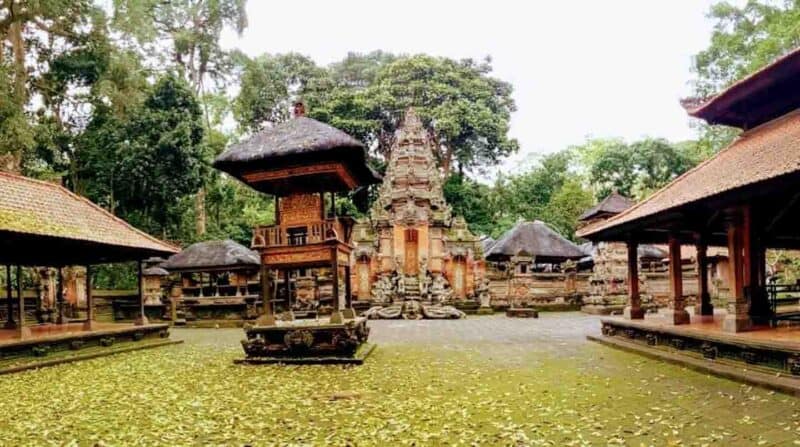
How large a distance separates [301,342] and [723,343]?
22.0 feet

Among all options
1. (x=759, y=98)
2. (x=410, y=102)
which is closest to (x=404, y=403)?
(x=759, y=98)

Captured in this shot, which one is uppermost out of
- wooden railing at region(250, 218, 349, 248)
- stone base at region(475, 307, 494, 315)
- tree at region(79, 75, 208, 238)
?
tree at region(79, 75, 208, 238)

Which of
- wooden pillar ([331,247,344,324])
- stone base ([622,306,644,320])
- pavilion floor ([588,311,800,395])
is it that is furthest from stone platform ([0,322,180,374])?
stone base ([622,306,644,320])

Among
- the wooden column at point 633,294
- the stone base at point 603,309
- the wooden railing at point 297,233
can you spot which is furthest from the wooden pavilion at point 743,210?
the stone base at point 603,309

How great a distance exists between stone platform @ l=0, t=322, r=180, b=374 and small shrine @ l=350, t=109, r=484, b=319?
11034 millimetres

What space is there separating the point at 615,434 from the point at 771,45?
20.6 meters

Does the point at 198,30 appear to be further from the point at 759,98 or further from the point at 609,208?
the point at 759,98

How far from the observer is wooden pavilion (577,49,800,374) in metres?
7.80

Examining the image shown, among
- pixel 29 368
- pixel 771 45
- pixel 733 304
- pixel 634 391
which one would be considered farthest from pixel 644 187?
pixel 29 368

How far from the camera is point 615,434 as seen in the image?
5258 mm

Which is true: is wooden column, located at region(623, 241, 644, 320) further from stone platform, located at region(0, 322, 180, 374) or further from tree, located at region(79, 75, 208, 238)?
tree, located at region(79, 75, 208, 238)

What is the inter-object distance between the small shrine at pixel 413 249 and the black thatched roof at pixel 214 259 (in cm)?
542

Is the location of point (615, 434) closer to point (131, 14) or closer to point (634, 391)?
point (634, 391)

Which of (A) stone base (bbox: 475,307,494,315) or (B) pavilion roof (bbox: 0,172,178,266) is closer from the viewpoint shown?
(B) pavilion roof (bbox: 0,172,178,266)
